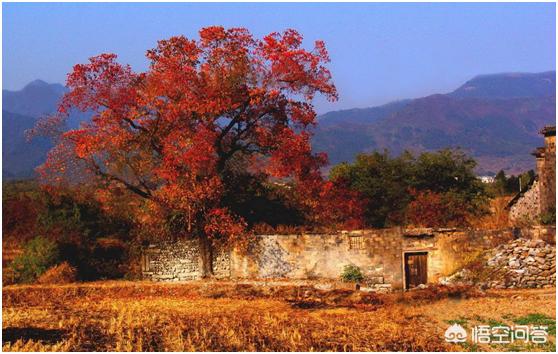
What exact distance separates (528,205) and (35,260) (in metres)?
24.5

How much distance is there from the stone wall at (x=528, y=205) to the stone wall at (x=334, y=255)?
11272mm

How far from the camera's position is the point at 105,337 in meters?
16.8

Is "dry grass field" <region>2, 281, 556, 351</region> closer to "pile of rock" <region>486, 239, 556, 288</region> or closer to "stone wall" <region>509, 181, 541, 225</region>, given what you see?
"pile of rock" <region>486, 239, 556, 288</region>

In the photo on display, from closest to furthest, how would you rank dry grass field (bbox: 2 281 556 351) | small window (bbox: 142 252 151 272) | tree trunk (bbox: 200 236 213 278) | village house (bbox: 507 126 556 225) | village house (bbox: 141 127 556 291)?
dry grass field (bbox: 2 281 556 351) → village house (bbox: 141 127 556 291) → tree trunk (bbox: 200 236 213 278) → small window (bbox: 142 252 151 272) → village house (bbox: 507 126 556 225)

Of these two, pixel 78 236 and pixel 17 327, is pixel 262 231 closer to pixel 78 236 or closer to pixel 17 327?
pixel 78 236

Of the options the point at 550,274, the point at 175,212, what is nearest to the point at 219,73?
the point at 175,212

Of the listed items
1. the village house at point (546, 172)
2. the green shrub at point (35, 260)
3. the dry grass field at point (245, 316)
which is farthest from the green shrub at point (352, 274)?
the green shrub at point (35, 260)

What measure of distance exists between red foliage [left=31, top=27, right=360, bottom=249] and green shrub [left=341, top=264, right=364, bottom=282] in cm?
261

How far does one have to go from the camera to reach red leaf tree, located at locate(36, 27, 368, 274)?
25.0m

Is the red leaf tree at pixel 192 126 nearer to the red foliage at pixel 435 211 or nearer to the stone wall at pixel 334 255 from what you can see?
the stone wall at pixel 334 255

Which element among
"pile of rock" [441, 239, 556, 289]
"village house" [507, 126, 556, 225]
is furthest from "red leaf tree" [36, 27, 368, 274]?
"village house" [507, 126, 556, 225]

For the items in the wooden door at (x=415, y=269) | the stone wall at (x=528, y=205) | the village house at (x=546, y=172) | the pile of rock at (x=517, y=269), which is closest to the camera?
the pile of rock at (x=517, y=269)

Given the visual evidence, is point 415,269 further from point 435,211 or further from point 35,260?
point 35,260

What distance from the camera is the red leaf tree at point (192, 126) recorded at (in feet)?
82.0
